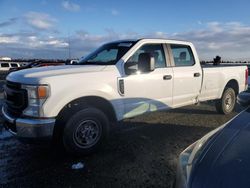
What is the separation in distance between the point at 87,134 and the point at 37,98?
101 centimetres

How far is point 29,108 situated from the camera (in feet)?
12.2

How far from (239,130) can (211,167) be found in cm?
59

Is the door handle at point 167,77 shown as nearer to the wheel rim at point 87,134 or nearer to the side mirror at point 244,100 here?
the wheel rim at point 87,134

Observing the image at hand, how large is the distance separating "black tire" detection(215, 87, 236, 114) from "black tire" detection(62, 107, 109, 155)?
13.3 ft

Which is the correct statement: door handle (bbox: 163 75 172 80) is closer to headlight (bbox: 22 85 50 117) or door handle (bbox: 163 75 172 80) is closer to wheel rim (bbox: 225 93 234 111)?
headlight (bbox: 22 85 50 117)

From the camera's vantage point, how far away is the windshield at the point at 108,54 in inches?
192

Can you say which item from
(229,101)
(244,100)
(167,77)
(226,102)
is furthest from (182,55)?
(244,100)

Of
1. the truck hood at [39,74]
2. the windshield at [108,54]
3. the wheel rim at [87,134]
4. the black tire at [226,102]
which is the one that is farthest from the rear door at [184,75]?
the wheel rim at [87,134]

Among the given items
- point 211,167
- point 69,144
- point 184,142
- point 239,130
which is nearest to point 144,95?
point 184,142

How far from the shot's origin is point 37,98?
366cm

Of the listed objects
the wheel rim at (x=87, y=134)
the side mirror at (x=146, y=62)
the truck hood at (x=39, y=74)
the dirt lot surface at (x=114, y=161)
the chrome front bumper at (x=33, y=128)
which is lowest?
the dirt lot surface at (x=114, y=161)

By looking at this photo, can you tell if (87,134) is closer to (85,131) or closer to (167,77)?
(85,131)

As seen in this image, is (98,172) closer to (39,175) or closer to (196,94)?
(39,175)

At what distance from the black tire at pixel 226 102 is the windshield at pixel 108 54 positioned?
11.3 ft
